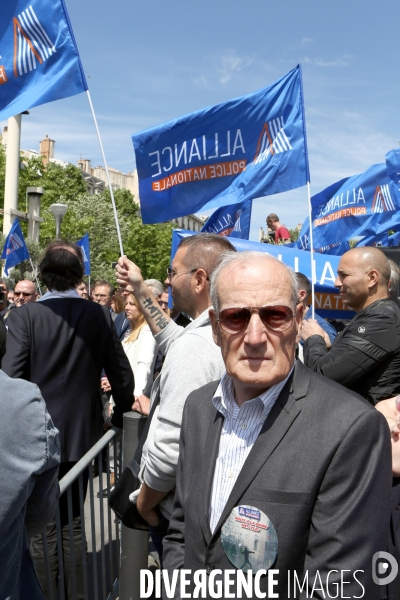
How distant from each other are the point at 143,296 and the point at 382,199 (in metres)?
8.54

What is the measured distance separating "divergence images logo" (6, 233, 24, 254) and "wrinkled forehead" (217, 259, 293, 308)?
11701 millimetres

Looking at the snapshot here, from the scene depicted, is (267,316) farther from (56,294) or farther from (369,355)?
(56,294)

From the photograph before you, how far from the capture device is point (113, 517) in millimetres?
3951

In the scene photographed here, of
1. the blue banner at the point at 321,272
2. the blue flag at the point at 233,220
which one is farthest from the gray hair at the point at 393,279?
the blue flag at the point at 233,220

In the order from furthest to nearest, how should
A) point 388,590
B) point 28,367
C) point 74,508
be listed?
point 28,367 < point 74,508 < point 388,590

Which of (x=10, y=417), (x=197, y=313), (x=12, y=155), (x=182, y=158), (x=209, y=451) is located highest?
(x=12, y=155)

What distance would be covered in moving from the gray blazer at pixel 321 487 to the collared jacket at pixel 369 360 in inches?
62.1

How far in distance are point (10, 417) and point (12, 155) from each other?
20049 millimetres

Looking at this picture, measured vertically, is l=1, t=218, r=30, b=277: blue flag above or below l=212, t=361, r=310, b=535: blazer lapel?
above

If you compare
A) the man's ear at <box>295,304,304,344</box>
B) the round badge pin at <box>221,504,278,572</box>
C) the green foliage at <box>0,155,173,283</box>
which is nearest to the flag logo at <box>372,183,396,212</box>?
the man's ear at <box>295,304,304,344</box>

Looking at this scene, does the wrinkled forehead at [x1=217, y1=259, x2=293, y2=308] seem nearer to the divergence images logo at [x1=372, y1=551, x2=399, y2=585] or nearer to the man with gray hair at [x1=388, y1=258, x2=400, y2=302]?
the divergence images logo at [x1=372, y1=551, x2=399, y2=585]

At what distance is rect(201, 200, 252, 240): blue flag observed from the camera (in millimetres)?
9406

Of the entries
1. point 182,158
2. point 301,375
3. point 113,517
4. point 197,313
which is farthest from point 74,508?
point 182,158

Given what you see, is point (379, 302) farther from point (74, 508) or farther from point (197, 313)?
point (74, 508)
